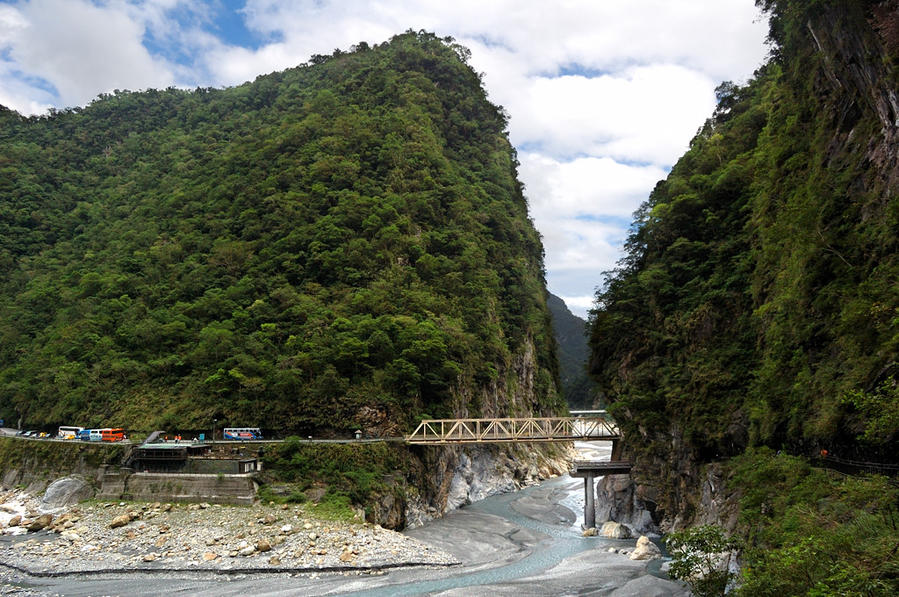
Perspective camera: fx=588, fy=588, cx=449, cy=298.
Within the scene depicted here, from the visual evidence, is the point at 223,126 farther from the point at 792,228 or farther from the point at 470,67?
the point at 792,228

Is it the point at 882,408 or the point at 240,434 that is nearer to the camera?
the point at 882,408

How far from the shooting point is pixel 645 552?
39156 mm

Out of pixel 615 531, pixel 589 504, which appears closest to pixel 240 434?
pixel 589 504

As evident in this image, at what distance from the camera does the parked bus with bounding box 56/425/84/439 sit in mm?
56494

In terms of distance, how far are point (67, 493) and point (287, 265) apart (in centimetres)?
3127

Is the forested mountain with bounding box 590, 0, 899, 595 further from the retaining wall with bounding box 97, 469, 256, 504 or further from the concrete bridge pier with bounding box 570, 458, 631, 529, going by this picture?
the retaining wall with bounding box 97, 469, 256, 504

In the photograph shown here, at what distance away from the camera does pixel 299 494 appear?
44062 millimetres

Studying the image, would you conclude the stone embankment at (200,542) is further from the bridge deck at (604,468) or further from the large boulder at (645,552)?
the bridge deck at (604,468)

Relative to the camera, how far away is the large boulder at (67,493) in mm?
48250

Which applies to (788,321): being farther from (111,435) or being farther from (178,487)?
(111,435)

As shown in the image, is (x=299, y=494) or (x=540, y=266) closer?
(x=299, y=494)

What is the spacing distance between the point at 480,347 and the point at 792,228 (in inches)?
1732

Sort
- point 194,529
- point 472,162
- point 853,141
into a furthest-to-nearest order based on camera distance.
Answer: point 472,162, point 194,529, point 853,141

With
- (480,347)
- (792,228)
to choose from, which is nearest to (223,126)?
(480,347)
